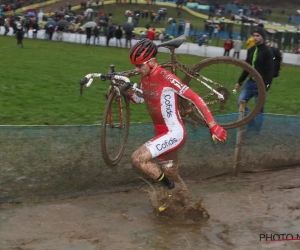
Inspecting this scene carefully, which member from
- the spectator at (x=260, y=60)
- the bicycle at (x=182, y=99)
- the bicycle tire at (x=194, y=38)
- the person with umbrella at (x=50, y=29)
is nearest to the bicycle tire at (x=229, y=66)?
the bicycle at (x=182, y=99)

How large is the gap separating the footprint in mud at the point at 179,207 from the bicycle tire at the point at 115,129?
2.70 feet

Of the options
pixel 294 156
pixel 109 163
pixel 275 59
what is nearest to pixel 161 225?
pixel 109 163

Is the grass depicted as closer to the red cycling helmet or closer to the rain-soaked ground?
the rain-soaked ground

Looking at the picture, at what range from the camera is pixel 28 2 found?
190 ft

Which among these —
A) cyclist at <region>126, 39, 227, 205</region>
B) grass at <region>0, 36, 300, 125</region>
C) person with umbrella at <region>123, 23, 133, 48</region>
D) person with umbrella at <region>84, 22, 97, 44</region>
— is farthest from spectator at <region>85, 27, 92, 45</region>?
cyclist at <region>126, 39, 227, 205</region>

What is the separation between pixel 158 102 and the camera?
697 cm

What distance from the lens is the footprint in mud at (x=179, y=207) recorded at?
23.8 ft

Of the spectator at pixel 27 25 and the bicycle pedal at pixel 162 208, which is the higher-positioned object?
the bicycle pedal at pixel 162 208

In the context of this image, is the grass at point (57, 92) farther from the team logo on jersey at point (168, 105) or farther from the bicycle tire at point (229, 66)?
the team logo on jersey at point (168, 105)

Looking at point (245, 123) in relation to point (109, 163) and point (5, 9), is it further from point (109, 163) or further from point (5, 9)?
point (5, 9)

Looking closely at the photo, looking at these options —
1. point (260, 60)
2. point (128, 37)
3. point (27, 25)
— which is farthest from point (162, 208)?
point (27, 25)

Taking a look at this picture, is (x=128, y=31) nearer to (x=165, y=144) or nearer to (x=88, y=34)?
(x=88, y=34)

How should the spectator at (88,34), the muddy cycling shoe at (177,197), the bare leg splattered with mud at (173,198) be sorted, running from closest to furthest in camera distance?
the bare leg splattered with mud at (173,198)
the muddy cycling shoe at (177,197)
the spectator at (88,34)

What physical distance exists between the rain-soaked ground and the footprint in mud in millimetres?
80
